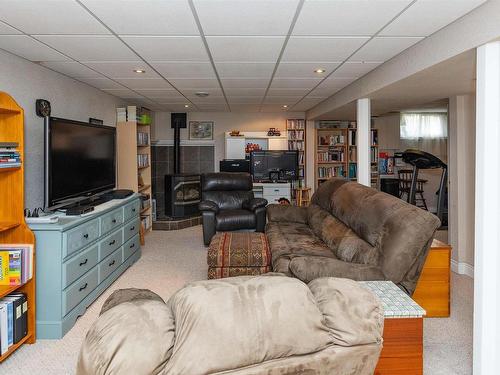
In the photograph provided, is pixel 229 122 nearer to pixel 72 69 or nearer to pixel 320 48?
pixel 72 69

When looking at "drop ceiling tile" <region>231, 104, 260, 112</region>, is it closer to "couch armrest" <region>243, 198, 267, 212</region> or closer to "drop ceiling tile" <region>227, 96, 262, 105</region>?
"drop ceiling tile" <region>227, 96, 262, 105</region>

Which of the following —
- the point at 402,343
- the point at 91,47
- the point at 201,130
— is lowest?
the point at 402,343

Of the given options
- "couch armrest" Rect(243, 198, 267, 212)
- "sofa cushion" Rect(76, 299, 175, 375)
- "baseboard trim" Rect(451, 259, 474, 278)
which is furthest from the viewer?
"couch armrest" Rect(243, 198, 267, 212)

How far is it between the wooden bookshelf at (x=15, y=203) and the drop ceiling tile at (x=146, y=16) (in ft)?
3.17

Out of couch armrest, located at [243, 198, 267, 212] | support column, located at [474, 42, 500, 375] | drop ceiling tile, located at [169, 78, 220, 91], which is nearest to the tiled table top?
support column, located at [474, 42, 500, 375]

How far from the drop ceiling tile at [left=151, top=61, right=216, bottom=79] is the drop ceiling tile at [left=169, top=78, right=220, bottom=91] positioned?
0.61ft

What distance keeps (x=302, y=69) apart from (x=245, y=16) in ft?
5.44

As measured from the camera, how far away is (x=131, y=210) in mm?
4668

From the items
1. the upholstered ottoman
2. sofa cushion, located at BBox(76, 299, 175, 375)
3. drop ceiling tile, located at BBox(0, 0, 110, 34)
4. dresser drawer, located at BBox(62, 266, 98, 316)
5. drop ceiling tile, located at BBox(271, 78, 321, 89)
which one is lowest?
dresser drawer, located at BBox(62, 266, 98, 316)

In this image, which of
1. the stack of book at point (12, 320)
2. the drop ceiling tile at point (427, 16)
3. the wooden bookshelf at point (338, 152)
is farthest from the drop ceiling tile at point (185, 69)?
the wooden bookshelf at point (338, 152)

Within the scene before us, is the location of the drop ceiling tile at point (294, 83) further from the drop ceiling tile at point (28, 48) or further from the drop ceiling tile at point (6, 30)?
the drop ceiling tile at point (6, 30)

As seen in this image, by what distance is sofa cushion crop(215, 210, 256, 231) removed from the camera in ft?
17.9

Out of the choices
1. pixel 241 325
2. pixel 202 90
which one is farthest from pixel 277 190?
pixel 241 325

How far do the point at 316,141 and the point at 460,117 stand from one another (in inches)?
150
